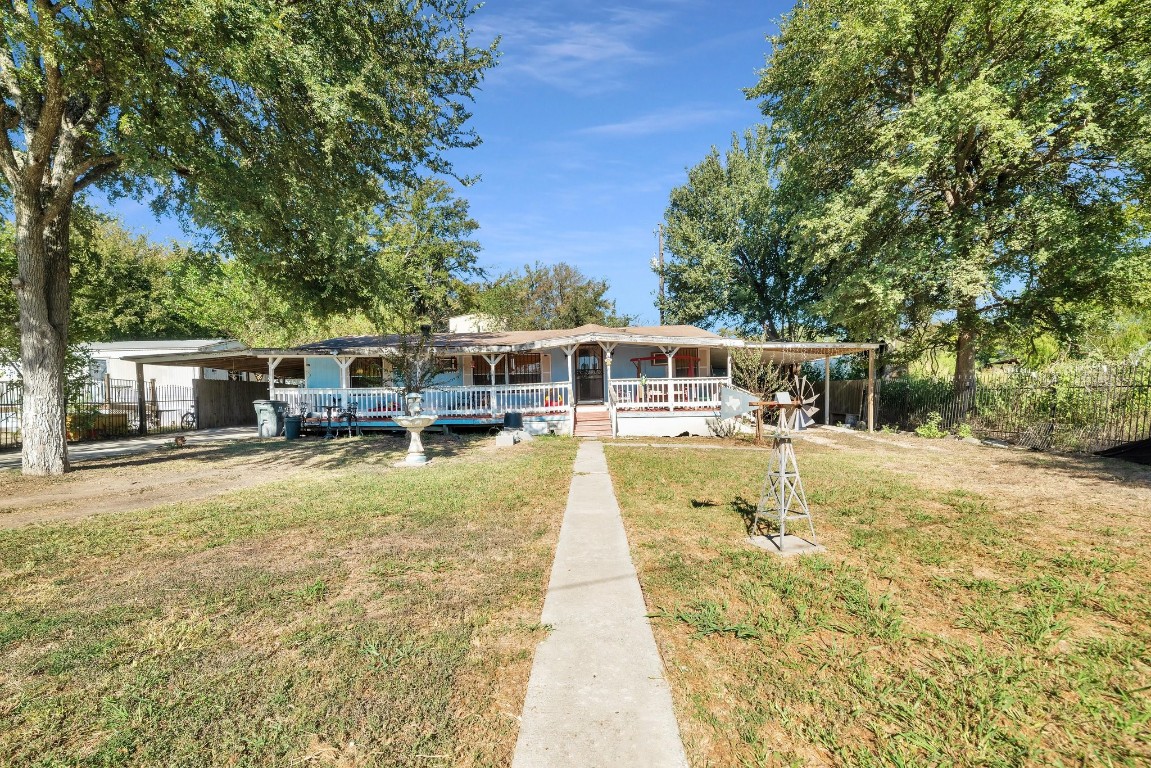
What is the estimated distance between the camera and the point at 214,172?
812 centimetres

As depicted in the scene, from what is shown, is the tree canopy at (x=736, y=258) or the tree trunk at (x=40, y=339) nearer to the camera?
the tree trunk at (x=40, y=339)

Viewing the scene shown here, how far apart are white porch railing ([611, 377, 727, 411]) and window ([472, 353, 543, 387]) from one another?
4.17 m

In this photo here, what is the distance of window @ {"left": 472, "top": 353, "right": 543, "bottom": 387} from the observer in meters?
18.9

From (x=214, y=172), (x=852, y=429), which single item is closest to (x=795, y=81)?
(x=852, y=429)

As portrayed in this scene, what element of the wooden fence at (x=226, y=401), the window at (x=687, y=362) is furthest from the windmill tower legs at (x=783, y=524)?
the wooden fence at (x=226, y=401)

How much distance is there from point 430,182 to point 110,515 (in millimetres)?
27564

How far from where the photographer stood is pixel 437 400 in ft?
53.5

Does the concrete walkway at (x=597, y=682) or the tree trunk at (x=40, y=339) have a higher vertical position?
the tree trunk at (x=40, y=339)

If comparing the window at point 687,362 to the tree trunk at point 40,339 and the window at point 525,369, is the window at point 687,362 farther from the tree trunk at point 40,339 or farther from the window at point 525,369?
the tree trunk at point 40,339

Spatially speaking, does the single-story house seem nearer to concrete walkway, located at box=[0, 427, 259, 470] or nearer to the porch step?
the porch step

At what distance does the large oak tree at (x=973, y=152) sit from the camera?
12562mm

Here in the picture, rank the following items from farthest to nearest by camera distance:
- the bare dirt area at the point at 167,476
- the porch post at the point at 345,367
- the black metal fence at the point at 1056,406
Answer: the porch post at the point at 345,367 < the black metal fence at the point at 1056,406 < the bare dirt area at the point at 167,476

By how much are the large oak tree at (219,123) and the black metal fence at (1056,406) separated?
1633 cm

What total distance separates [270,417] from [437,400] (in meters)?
5.24
